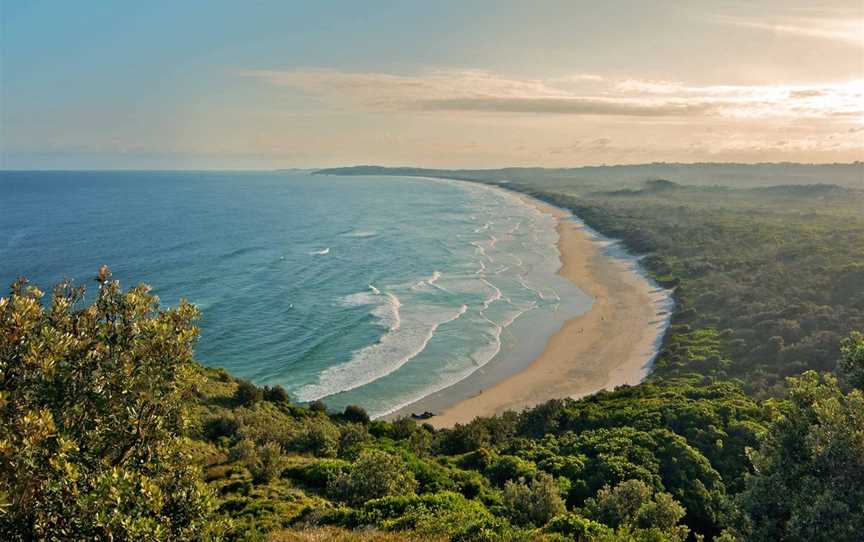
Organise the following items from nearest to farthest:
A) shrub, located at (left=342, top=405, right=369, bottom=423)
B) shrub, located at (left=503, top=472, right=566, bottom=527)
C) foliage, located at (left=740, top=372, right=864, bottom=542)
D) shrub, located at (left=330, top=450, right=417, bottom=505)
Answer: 1. foliage, located at (left=740, top=372, right=864, bottom=542)
2. shrub, located at (left=503, top=472, right=566, bottom=527)
3. shrub, located at (left=330, top=450, right=417, bottom=505)
4. shrub, located at (left=342, top=405, right=369, bottom=423)

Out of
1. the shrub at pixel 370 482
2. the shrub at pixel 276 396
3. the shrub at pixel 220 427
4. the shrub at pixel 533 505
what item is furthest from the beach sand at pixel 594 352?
the shrub at pixel 533 505

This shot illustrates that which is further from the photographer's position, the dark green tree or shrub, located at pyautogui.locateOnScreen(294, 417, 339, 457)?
shrub, located at pyautogui.locateOnScreen(294, 417, 339, 457)

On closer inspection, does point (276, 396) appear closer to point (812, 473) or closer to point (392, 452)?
point (392, 452)

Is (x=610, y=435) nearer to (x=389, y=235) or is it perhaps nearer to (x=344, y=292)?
(x=344, y=292)

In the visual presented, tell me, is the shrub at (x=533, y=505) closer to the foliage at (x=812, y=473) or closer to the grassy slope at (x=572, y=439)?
the grassy slope at (x=572, y=439)

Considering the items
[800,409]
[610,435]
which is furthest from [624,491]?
[610,435]

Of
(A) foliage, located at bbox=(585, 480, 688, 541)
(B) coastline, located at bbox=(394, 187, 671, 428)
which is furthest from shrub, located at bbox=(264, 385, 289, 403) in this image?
(A) foliage, located at bbox=(585, 480, 688, 541)

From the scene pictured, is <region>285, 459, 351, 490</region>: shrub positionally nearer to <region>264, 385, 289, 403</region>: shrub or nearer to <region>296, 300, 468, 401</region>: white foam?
<region>264, 385, 289, 403</region>: shrub
